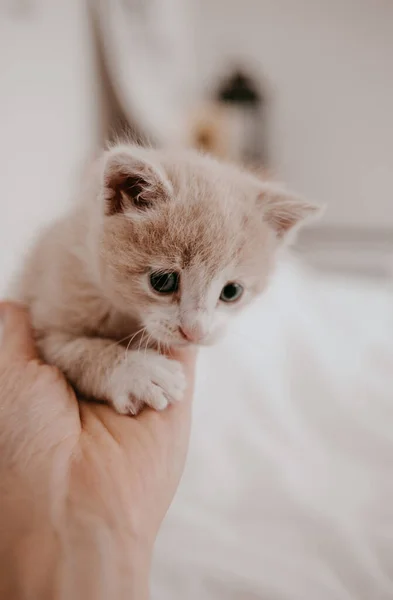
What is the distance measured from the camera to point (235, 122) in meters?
3.22

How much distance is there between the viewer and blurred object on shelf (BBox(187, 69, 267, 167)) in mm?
2951

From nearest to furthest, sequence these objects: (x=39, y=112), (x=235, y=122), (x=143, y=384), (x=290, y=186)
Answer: (x=143, y=384) → (x=39, y=112) → (x=235, y=122) → (x=290, y=186)

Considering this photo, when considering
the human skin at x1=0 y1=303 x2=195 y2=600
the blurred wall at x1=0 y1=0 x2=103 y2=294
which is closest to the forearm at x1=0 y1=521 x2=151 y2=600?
the human skin at x1=0 y1=303 x2=195 y2=600

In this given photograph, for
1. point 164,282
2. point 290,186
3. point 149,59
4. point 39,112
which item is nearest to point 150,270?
point 164,282

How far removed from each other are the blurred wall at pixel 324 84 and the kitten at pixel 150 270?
2735mm

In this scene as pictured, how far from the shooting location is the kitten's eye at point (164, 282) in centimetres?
93

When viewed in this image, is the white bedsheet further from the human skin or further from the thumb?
the thumb

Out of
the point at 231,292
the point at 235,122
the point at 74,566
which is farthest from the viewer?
the point at 235,122

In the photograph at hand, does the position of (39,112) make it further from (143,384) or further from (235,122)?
(235,122)

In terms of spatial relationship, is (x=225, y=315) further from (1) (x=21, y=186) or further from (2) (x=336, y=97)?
(2) (x=336, y=97)

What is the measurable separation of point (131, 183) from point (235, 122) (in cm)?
246

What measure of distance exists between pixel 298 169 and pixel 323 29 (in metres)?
0.96

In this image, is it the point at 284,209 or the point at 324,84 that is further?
the point at 324,84

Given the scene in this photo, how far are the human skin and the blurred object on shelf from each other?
2318 millimetres
